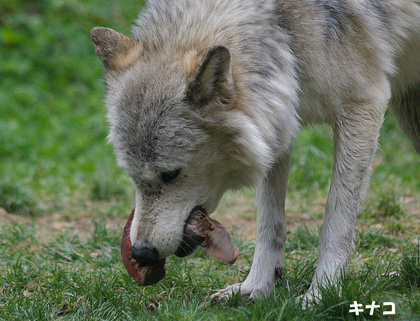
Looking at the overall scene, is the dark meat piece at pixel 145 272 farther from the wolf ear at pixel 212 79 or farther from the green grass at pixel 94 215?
the wolf ear at pixel 212 79

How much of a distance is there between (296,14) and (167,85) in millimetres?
918

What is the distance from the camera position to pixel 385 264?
3893mm

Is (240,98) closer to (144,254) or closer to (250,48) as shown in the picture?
(250,48)

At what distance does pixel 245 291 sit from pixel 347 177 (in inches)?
38.2

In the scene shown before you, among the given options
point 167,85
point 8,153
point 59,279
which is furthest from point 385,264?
point 8,153

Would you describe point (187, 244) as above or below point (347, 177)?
below

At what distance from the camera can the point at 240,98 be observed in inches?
129

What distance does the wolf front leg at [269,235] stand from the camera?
388 cm

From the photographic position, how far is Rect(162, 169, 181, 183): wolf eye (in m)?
3.29

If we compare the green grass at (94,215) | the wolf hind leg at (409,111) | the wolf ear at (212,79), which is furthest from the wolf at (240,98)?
the wolf hind leg at (409,111)

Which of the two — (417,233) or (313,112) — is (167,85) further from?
(417,233)

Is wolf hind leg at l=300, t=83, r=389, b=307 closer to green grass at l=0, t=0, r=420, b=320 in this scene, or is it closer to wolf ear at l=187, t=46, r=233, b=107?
green grass at l=0, t=0, r=420, b=320

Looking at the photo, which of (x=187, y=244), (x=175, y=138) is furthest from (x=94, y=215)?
(x=175, y=138)

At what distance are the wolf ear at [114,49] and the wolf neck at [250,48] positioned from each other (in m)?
0.09
